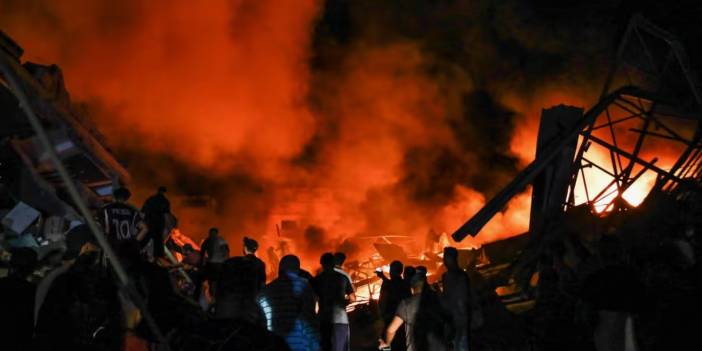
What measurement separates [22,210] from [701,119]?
10.6 meters

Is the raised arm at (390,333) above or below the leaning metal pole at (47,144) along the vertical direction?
below

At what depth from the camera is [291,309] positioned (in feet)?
16.6

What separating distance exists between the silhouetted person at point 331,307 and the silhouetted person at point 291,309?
85 cm

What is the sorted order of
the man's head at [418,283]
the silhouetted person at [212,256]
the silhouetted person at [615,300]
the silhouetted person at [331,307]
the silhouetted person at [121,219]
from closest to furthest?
the silhouetted person at [615,300] → the man's head at [418,283] → the silhouetted person at [331,307] → the silhouetted person at [212,256] → the silhouetted person at [121,219]

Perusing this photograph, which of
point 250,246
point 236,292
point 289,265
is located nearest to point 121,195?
point 250,246

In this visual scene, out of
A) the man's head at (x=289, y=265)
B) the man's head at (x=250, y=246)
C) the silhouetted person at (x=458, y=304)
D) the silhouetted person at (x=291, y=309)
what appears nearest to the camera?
the silhouetted person at (x=291, y=309)

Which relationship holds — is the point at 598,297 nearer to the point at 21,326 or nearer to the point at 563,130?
the point at 21,326

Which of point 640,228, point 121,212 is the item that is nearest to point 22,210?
point 121,212

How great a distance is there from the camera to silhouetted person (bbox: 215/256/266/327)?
9.53 feet

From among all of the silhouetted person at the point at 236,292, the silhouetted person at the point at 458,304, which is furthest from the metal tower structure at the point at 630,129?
the silhouetted person at the point at 236,292

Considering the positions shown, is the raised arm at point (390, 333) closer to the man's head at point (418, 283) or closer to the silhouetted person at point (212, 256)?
the man's head at point (418, 283)

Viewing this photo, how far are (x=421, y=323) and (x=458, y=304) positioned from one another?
0.57m

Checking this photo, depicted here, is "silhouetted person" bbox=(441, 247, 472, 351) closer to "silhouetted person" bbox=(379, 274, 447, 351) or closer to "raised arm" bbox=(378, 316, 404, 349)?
"silhouetted person" bbox=(379, 274, 447, 351)

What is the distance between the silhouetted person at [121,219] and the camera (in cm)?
697
